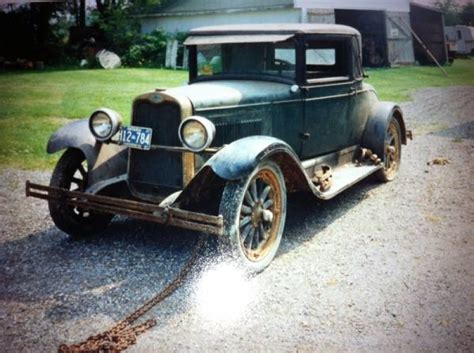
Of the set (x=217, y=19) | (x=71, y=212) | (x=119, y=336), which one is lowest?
(x=119, y=336)

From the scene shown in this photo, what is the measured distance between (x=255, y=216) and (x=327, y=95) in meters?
1.46

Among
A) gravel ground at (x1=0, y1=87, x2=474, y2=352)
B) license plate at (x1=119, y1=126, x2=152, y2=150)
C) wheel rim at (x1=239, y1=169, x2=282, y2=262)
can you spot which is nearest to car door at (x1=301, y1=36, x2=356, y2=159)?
gravel ground at (x1=0, y1=87, x2=474, y2=352)

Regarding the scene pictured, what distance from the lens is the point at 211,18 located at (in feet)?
53.1

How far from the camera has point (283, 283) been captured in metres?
2.65

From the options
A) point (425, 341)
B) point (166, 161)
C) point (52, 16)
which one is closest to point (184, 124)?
point (166, 161)

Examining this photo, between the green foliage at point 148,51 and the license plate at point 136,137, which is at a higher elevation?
the green foliage at point 148,51

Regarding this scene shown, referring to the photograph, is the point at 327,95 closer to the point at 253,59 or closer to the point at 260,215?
the point at 253,59

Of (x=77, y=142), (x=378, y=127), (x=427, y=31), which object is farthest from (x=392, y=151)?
(x=77, y=142)

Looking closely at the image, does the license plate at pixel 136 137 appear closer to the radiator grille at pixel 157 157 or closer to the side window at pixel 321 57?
the radiator grille at pixel 157 157

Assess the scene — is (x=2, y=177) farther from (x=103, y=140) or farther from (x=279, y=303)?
(x=279, y=303)

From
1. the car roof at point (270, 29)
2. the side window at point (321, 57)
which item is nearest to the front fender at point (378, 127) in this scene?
the side window at point (321, 57)

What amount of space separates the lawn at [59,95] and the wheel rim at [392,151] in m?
0.71

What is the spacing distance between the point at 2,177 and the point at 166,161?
2.61 meters

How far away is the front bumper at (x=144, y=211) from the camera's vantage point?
2510 mm
